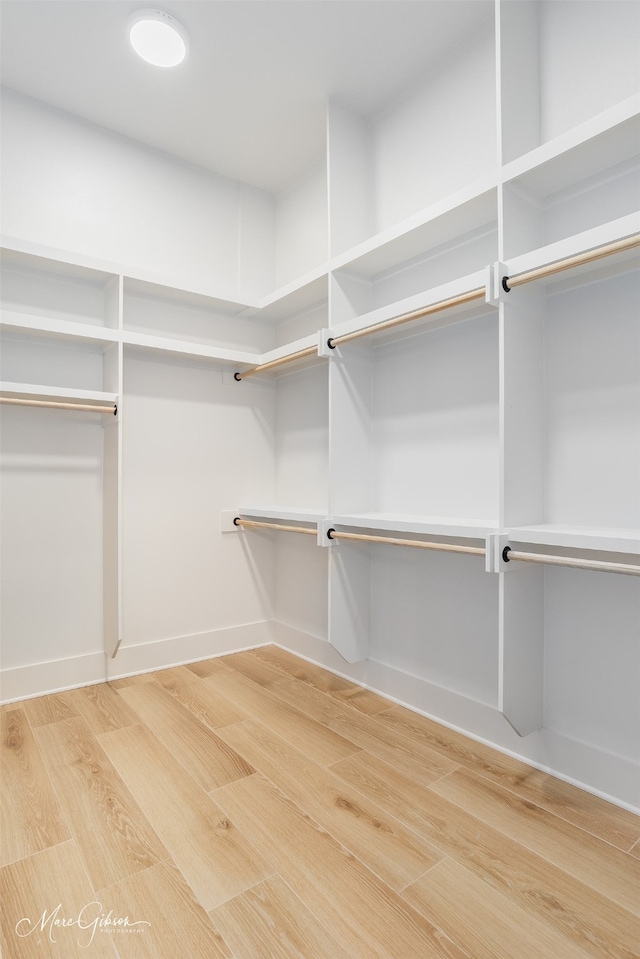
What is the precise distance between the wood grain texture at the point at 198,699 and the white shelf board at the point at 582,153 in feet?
7.39

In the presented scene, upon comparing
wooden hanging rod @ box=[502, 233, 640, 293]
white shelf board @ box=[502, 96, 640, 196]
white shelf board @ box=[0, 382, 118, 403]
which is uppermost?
white shelf board @ box=[502, 96, 640, 196]

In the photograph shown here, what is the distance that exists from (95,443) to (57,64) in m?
1.64

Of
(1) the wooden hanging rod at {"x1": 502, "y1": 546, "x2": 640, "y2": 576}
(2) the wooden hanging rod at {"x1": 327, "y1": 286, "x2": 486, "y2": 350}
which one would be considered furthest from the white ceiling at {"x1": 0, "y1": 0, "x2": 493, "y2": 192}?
(1) the wooden hanging rod at {"x1": 502, "y1": 546, "x2": 640, "y2": 576}

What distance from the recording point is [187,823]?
1.52 m

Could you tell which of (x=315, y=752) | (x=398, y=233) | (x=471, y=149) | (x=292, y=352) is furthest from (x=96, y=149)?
(x=315, y=752)

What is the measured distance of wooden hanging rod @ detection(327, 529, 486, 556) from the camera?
5.75 feet

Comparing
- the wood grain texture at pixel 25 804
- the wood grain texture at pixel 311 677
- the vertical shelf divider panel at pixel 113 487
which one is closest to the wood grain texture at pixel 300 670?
the wood grain texture at pixel 311 677

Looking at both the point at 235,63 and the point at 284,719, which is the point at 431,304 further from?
the point at 284,719

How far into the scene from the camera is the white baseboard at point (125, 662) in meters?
2.38

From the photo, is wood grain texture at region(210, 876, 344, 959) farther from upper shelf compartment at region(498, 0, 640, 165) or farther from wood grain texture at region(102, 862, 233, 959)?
upper shelf compartment at region(498, 0, 640, 165)

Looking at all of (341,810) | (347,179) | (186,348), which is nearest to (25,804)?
(341,810)

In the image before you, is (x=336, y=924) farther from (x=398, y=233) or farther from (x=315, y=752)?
(x=398, y=233)

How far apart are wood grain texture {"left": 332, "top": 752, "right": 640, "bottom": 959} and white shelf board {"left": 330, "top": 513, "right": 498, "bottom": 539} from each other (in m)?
0.82

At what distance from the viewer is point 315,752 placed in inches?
75.6
